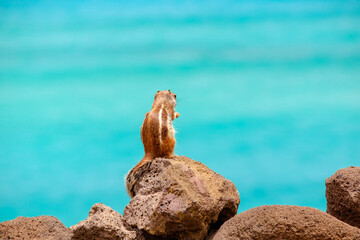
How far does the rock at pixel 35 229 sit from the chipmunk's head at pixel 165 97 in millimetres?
1817

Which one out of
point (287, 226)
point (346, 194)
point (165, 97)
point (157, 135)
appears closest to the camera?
point (287, 226)

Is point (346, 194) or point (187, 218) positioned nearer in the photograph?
point (187, 218)

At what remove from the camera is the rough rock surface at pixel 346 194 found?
500cm

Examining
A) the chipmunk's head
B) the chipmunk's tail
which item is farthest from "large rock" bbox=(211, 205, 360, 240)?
the chipmunk's head

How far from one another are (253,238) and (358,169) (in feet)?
5.08

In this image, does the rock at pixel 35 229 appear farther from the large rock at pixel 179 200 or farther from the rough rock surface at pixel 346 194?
the rough rock surface at pixel 346 194

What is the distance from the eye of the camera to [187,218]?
440 cm

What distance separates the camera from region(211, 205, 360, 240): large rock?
425cm

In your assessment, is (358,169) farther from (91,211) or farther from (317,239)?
(91,211)

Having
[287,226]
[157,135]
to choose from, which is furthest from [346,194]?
[157,135]

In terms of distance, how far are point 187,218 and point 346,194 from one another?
167 cm

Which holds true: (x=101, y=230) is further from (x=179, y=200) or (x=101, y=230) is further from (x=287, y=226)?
(x=287, y=226)

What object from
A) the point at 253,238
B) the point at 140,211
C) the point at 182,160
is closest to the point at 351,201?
the point at 253,238

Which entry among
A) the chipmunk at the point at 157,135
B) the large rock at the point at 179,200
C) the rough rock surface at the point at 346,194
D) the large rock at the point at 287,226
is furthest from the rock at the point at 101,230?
the rough rock surface at the point at 346,194
